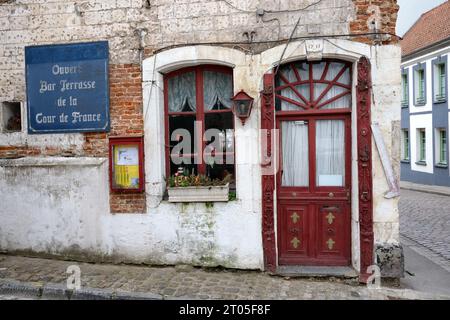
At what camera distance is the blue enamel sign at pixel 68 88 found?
6230mm

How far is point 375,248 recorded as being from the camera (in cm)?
554

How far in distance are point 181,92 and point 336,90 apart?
2.43 meters

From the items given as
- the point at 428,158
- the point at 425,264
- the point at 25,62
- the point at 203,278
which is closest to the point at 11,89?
the point at 25,62

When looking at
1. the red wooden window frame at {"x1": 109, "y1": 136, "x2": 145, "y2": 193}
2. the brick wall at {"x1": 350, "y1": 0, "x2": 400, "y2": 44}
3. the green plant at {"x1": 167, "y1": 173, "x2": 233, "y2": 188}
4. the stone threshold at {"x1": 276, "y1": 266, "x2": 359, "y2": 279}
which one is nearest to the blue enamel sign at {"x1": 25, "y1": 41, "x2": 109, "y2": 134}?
the red wooden window frame at {"x1": 109, "y1": 136, "x2": 145, "y2": 193}

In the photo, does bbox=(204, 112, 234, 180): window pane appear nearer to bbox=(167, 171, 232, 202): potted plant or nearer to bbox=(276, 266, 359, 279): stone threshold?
bbox=(167, 171, 232, 202): potted plant

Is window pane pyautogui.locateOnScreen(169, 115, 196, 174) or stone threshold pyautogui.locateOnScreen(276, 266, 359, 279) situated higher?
window pane pyautogui.locateOnScreen(169, 115, 196, 174)

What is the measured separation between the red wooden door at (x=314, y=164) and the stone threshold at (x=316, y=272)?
4.5 inches

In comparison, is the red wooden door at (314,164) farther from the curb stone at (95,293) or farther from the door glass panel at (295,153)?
the curb stone at (95,293)

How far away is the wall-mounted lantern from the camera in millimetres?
5715

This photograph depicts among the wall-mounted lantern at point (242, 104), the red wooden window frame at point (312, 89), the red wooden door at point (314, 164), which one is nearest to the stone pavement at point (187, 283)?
the red wooden door at point (314, 164)

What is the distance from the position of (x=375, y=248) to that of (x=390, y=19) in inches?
128

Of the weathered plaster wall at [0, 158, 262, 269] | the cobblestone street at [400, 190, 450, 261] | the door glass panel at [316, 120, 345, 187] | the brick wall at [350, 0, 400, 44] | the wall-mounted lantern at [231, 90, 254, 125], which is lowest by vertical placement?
the cobblestone street at [400, 190, 450, 261]

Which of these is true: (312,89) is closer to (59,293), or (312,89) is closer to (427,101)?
(59,293)

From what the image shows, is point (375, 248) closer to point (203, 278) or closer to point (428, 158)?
point (203, 278)
